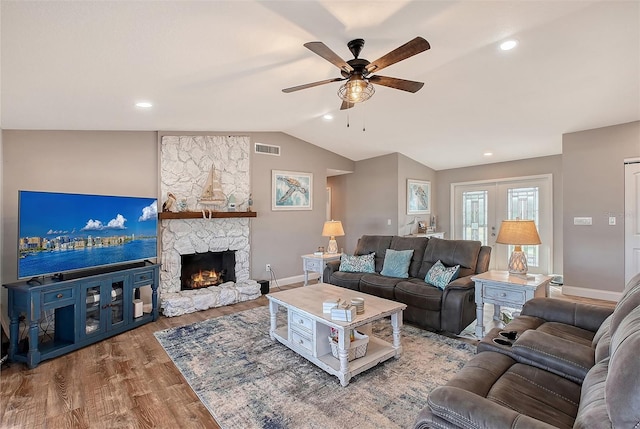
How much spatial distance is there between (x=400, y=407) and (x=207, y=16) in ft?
9.32

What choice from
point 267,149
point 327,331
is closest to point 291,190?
point 267,149

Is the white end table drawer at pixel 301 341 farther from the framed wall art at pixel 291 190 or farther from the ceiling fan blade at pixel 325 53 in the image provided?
the framed wall art at pixel 291 190

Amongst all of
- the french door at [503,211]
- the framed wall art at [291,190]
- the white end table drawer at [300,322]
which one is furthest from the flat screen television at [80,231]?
the french door at [503,211]

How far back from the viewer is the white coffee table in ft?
7.91

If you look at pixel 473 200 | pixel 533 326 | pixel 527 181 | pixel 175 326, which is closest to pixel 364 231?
pixel 473 200

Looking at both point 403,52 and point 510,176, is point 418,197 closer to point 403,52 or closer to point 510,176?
point 510,176

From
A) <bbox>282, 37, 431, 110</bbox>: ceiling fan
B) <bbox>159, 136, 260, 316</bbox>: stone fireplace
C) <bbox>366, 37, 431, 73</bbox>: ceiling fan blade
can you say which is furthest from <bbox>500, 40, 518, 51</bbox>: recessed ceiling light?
<bbox>159, 136, 260, 316</bbox>: stone fireplace

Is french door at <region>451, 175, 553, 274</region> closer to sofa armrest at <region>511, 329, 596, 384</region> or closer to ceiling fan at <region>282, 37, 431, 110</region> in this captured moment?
ceiling fan at <region>282, 37, 431, 110</region>

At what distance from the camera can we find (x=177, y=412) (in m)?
2.12

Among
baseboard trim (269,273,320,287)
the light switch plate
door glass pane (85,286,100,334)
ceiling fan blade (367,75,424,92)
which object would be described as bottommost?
baseboard trim (269,273,320,287)

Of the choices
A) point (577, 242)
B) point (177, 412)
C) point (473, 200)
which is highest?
point (473, 200)

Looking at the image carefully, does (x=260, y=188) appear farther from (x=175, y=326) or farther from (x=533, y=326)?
(x=533, y=326)

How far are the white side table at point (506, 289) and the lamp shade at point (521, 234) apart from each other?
369 millimetres

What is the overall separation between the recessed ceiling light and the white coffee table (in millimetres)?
2457
